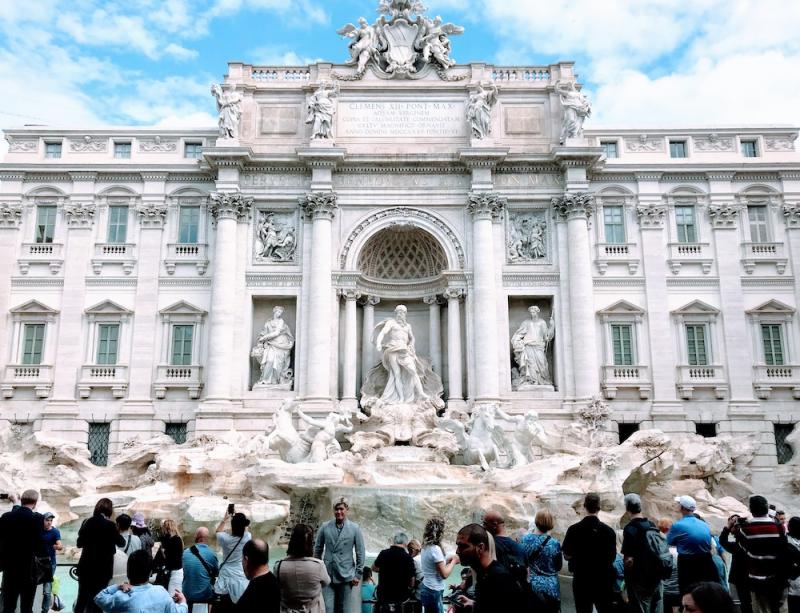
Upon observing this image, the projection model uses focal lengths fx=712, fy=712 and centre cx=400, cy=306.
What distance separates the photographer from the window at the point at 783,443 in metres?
26.3

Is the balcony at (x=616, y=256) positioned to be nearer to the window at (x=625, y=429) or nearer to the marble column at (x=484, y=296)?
the marble column at (x=484, y=296)

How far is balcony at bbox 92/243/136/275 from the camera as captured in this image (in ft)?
90.4

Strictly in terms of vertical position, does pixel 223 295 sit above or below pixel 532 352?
above

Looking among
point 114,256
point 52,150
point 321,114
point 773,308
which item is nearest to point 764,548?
point 773,308

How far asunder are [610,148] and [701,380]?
9953 millimetres

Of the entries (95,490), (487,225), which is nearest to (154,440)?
(95,490)

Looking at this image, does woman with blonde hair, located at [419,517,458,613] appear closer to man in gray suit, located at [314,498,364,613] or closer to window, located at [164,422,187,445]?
man in gray suit, located at [314,498,364,613]

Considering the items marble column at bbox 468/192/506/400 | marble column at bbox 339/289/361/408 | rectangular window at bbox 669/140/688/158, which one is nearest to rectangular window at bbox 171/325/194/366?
marble column at bbox 339/289/361/408

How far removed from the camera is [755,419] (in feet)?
86.0

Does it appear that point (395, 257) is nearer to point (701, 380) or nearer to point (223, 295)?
point (223, 295)

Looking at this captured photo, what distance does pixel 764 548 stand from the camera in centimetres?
773

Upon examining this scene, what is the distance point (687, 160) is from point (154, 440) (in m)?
22.9

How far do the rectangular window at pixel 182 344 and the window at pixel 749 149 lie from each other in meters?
23.3

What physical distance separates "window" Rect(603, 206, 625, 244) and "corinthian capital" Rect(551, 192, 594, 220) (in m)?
1.27
